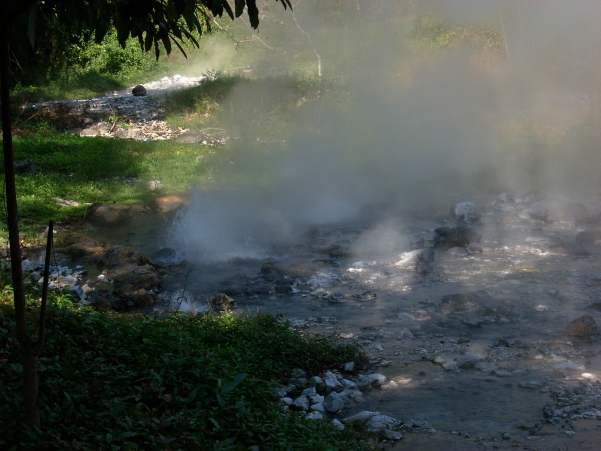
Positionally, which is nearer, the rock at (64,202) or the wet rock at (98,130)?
the rock at (64,202)

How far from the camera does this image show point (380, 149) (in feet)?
41.5

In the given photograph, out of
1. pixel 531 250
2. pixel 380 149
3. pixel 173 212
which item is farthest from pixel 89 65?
pixel 531 250

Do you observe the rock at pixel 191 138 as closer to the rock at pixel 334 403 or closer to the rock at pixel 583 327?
the rock at pixel 583 327

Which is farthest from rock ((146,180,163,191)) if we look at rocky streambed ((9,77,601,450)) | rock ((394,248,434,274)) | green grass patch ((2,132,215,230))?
rock ((394,248,434,274))

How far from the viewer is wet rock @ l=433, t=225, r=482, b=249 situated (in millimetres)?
7055

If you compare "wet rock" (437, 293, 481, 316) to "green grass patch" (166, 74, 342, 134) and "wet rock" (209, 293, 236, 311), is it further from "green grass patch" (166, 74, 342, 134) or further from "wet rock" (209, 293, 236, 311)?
"green grass patch" (166, 74, 342, 134)

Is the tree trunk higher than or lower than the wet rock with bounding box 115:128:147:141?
higher

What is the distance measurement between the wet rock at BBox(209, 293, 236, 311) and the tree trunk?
10.3 ft

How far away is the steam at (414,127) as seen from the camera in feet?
29.2

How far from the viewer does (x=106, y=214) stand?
7.46 metres

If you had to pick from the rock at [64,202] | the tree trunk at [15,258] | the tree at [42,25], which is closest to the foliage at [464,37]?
the rock at [64,202]

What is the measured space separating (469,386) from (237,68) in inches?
618

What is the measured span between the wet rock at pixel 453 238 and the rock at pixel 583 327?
8.36ft

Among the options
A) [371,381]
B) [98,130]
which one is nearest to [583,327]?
[371,381]
